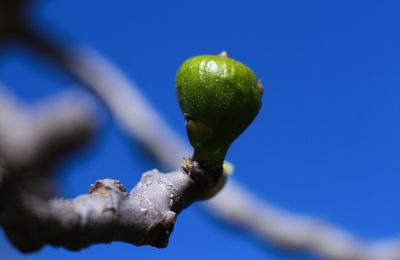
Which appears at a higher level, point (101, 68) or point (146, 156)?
point (101, 68)

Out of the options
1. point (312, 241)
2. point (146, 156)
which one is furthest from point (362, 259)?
point (146, 156)

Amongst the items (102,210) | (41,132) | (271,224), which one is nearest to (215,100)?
(102,210)

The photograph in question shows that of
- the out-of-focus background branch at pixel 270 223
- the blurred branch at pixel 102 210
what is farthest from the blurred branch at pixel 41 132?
the out-of-focus background branch at pixel 270 223

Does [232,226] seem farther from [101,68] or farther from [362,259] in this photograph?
[101,68]

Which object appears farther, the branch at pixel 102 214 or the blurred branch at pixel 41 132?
the blurred branch at pixel 41 132

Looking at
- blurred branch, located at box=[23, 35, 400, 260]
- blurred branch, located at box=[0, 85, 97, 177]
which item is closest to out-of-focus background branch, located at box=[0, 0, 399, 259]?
blurred branch, located at box=[23, 35, 400, 260]

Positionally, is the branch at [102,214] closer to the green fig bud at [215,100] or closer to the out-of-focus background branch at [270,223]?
the green fig bud at [215,100]

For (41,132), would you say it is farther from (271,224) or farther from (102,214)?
(271,224)

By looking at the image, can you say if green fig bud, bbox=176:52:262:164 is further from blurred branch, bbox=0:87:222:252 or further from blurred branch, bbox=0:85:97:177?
blurred branch, bbox=0:85:97:177
